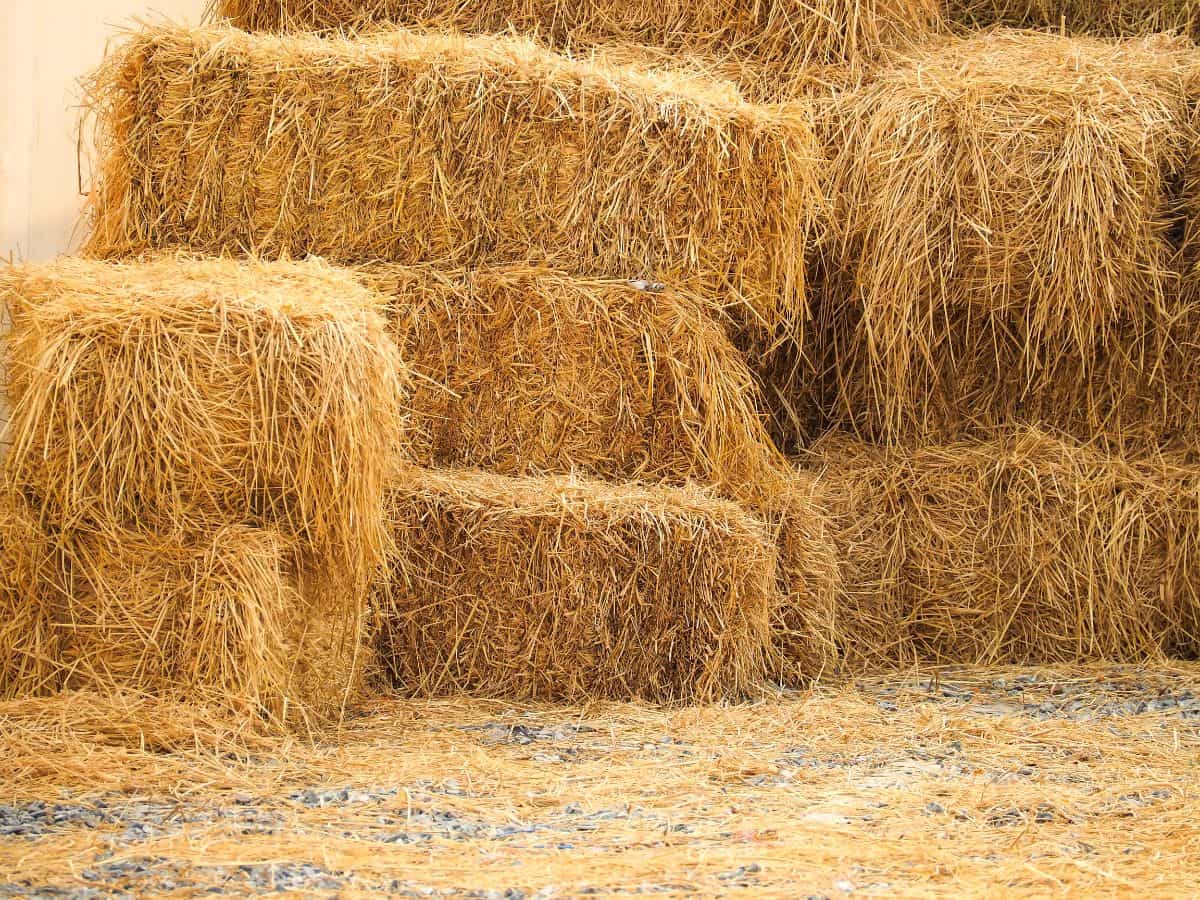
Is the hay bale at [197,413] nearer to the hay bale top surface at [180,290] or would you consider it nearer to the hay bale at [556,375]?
the hay bale top surface at [180,290]

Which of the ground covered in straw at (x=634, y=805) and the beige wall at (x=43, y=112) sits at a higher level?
the beige wall at (x=43, y=112)

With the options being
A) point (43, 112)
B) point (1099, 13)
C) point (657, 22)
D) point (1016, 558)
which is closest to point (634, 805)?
point (1016, 558)

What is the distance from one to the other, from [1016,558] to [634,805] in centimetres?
156

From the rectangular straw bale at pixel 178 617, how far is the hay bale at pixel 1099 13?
2.73 meters

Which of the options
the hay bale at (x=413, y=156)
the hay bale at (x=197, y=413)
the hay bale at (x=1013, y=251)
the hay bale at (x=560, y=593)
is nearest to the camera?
the hay bale at (x=197, y=413)

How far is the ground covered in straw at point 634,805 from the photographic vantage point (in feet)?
6.01

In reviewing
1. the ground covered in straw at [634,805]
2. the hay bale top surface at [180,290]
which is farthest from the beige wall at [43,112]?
the ground covered in straw at [634,805]

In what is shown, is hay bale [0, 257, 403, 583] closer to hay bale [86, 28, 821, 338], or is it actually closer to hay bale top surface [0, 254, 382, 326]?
hay bale top surface [0, 254, 382, 326]

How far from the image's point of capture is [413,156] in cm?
314

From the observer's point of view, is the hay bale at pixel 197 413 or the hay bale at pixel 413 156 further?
the hay bale at pixel 413 156

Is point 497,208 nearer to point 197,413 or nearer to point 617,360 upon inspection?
point 617,360

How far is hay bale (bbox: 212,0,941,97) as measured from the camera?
3.68 metres

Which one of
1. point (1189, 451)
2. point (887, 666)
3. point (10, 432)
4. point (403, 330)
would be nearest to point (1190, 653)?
point (1189, 451)

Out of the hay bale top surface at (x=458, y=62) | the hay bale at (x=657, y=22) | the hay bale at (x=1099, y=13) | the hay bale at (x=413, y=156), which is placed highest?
the hay bale at (x=1099, y=13)
